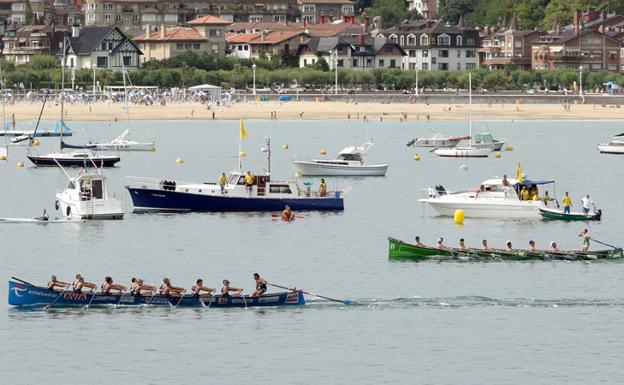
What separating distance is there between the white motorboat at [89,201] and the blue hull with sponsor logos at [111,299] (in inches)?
940

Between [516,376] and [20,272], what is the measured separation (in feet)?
85.5

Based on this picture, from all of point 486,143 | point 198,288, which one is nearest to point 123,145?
point 486,143

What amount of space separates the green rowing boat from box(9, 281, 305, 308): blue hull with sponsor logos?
11875 mm

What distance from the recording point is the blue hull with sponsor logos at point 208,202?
87.4 m

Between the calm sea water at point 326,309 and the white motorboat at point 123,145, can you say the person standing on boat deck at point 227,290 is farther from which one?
the white motorboat at point 123,145

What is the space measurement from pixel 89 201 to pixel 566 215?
24698mm

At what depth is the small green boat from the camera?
276ft

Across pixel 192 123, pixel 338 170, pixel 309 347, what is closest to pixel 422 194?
pixel 338 170

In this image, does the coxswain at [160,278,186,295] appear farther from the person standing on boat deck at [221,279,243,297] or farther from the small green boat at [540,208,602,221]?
the small green boat at [540,208,602,221]

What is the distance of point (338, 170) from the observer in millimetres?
112562

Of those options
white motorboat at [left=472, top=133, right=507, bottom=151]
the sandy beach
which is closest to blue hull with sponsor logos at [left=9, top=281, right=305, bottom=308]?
white motorboat at [left=472, top=133, right=507, bottom=151]

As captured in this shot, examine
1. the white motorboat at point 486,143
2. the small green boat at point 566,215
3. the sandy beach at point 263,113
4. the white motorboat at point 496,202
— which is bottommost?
the small green boat at point 566,215

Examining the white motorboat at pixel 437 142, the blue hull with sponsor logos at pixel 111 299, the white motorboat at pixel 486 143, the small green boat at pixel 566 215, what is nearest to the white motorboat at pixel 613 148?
the white motorboat at pixel 486 143

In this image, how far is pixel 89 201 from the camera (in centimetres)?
8350
